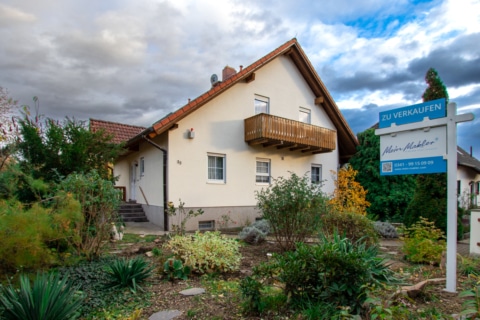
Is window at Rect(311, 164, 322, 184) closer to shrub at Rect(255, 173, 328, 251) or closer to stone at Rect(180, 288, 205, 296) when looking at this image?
shrub at Rect(255, 173, 328, 251)

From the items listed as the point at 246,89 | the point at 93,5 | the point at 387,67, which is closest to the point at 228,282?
the point at 93,5

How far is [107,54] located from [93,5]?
2.89 metres

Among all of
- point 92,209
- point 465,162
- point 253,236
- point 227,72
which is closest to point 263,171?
point 227,72

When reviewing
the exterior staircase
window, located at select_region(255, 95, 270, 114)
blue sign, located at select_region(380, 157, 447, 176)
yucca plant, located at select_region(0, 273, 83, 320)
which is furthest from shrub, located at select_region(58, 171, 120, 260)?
window, located at select_region(255, 95, 270, 114)

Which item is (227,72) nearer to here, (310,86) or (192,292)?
(310,86)

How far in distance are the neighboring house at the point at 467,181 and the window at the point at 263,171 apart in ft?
42.6

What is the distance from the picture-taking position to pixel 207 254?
4770 millimetres

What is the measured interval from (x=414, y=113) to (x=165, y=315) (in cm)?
451

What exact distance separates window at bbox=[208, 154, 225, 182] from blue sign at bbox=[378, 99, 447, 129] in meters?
7.74

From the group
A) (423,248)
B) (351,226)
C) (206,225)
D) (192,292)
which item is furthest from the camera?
(206,225)

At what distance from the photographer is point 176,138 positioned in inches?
418

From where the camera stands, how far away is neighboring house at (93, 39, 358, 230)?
1072 centimetres

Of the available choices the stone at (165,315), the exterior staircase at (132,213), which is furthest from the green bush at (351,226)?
the exterior staircase at (132,213)

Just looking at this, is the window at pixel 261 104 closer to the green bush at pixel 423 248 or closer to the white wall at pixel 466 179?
the green bush at pixel 423 248
